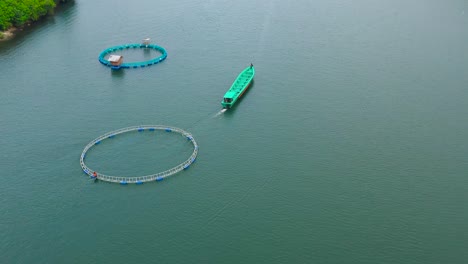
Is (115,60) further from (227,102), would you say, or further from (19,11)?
(19,11)

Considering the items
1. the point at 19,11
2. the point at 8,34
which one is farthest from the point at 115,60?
the point at 19,11

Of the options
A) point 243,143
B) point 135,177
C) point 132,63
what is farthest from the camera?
point 132,63

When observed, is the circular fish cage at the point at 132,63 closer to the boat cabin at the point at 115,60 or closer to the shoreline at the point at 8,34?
the boat cabin at the point at 115,60

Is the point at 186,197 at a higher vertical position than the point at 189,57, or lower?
lower

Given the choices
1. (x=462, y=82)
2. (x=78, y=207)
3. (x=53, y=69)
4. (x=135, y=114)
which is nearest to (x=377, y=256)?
(x=78, y=207)

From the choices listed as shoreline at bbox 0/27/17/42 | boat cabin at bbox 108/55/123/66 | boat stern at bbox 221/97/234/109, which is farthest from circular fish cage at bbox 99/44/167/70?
shoreline at bbox 0/27/17/42

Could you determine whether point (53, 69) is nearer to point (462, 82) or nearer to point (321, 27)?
point (321, 27)
